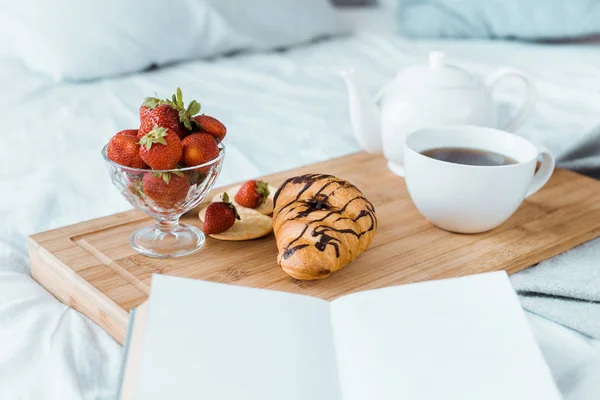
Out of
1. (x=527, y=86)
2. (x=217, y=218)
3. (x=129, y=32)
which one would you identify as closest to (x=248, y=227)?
(x=217, y=218)

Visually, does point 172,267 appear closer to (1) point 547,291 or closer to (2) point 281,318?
(2) point 281,318

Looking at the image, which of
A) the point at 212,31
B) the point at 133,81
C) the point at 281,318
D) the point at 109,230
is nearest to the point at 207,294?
the point at 281,318

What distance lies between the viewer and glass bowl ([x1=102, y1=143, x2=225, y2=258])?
29.3 inches

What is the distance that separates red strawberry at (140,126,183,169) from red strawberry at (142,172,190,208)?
0.5 inches

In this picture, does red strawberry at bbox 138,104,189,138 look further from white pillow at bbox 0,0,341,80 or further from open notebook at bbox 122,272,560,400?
white pillow at bbox 0,0,341,80

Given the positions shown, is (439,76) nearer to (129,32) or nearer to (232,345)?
(232,345)

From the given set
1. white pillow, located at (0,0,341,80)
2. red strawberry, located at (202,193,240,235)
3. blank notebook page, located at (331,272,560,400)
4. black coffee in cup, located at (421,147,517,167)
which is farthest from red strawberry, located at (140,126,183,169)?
white pillow, located at (0,0,341,80)

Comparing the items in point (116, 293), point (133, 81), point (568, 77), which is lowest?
point (568, 77)

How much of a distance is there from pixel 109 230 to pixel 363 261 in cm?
30

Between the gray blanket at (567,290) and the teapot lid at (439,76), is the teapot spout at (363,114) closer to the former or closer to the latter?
the teapot lid at (439,76)

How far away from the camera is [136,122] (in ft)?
4.21

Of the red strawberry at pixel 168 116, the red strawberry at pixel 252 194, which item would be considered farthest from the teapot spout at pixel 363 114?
the red strawberry at pixel 168 116

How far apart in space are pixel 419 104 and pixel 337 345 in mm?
481

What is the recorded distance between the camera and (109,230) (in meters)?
0.87
